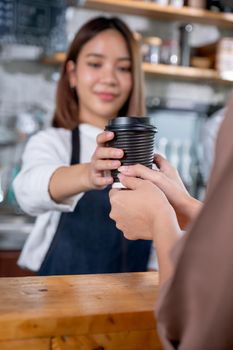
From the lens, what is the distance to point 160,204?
78cm

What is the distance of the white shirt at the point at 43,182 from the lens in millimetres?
1519

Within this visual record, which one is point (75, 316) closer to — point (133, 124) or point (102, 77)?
point (133, 124)

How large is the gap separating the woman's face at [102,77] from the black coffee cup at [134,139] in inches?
30.4

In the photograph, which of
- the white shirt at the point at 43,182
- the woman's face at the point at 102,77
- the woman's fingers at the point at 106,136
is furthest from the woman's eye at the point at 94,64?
the woman's fingers at the point at 106,136

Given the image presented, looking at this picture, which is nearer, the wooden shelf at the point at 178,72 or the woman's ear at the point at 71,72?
the woman's ear at the point at 71,72

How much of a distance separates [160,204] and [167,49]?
290 cm

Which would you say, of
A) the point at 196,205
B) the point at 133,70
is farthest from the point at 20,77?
the point at 196,205

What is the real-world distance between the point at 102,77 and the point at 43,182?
18.0 inches

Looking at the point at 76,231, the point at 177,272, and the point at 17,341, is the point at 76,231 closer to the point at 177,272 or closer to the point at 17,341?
the point at 17,341

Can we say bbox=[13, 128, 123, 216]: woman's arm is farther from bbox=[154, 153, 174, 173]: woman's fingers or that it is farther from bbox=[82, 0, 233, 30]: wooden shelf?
bbox=[82, 0, 233, 30]: wooden shelf

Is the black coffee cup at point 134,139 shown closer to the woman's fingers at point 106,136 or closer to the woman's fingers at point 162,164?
the woman's fingers at point 106,136

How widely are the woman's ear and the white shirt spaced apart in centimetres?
17

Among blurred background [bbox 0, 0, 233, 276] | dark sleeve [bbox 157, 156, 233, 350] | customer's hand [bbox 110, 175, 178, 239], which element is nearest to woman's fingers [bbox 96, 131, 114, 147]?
customer's hand [bbox 110, 175, 178, 239]

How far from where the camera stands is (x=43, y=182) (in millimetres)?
1489
